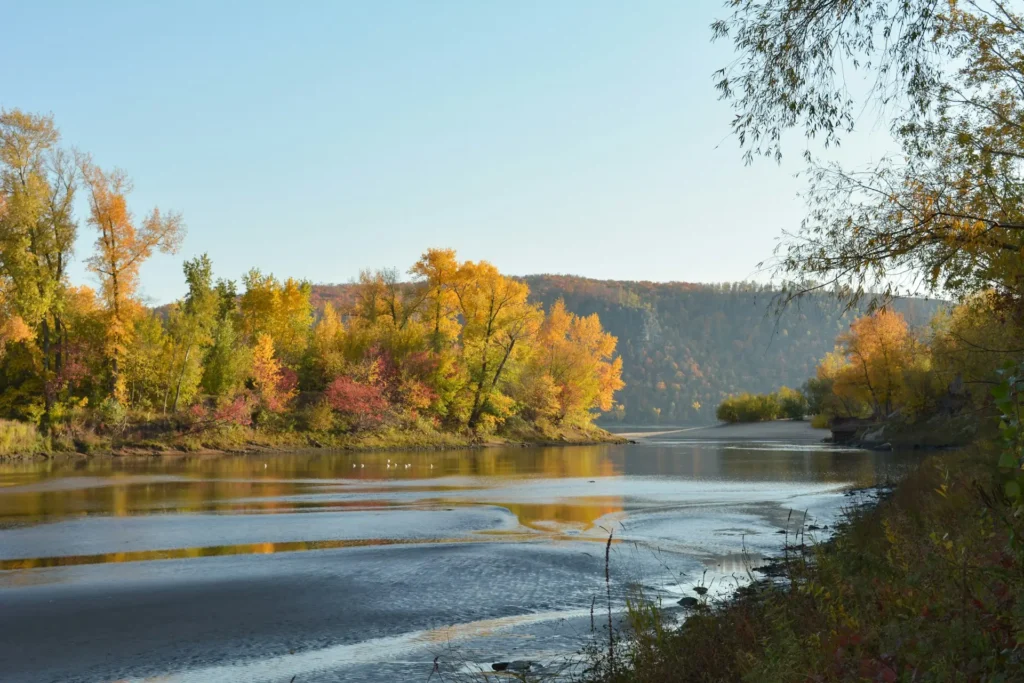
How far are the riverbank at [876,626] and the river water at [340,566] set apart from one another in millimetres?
1675

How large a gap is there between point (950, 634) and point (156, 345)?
47.6 metres

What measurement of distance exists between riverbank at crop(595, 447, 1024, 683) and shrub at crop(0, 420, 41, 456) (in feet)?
120

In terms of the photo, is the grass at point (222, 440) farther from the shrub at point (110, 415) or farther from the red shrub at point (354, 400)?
the red shrub at point (354, 400)

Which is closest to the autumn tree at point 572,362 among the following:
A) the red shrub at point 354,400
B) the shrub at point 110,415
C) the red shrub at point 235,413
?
the red shrub at point 354,400

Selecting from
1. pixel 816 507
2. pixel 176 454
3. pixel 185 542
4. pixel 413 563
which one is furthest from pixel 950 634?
→ pixel 176 454

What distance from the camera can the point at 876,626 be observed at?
615cm

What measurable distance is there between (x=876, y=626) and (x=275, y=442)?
151ft

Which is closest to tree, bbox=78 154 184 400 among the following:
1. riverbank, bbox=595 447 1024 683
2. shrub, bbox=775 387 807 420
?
riverbank, bbox=595 447 1024 683

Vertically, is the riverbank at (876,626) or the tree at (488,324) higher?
the tree at (488,324)

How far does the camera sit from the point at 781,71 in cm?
912

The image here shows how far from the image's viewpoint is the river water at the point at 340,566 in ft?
26.8

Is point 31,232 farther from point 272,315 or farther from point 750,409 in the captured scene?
point 750,409

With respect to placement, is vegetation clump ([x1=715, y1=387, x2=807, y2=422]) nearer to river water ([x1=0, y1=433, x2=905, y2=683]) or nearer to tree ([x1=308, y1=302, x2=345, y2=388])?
tree ([x1=308, y1=302, x2=345, y2=388])

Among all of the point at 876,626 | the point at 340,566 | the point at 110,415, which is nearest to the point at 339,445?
the point at 110,415
